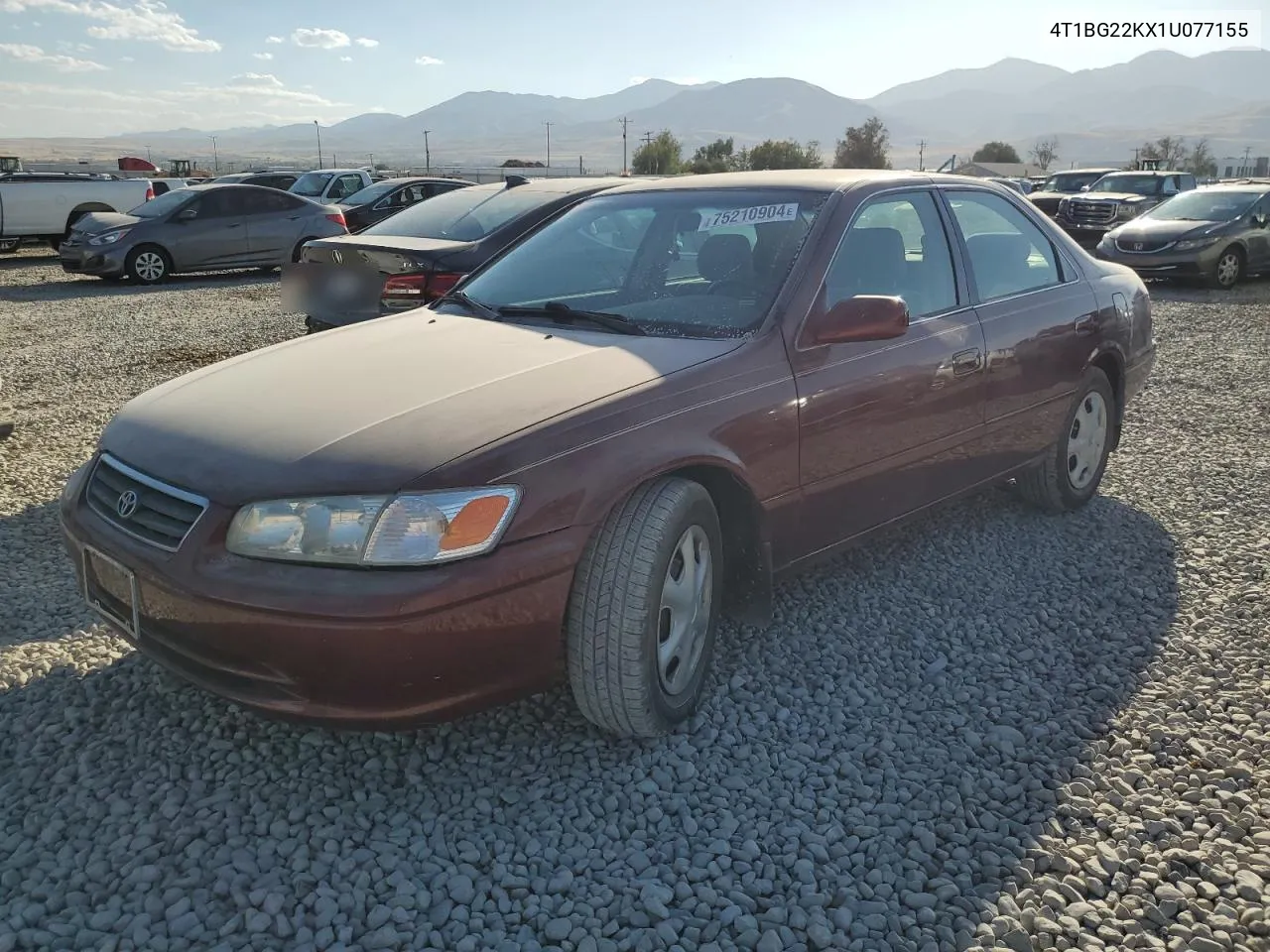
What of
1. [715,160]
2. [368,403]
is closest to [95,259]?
[368,403]

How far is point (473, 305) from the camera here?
3.74m

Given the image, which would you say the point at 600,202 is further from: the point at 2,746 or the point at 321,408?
the point at 2,746

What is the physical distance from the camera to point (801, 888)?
2.30 m

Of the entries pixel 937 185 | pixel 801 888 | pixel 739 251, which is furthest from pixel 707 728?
pixel 937 185

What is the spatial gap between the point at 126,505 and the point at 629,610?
4.48 feet

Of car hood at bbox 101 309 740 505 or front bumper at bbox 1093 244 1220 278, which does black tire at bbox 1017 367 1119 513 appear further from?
front bumper at bbox 1093 244 1220 278

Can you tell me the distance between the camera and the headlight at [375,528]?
2344mm

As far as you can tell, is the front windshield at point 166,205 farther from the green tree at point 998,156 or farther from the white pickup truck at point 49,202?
the green tree at point 998,156

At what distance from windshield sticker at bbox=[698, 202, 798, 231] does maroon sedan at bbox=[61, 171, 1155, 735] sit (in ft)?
0.04

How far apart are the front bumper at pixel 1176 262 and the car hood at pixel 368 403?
13453 mm

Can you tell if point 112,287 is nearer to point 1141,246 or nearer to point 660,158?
point 1141,246

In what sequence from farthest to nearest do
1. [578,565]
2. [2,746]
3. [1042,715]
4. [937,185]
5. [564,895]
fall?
[937,185] < [1042,715] < [2,746] < [578,565] < [564,895]

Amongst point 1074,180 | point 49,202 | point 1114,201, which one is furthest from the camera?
point 1074,180

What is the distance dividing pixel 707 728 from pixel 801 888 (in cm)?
72
